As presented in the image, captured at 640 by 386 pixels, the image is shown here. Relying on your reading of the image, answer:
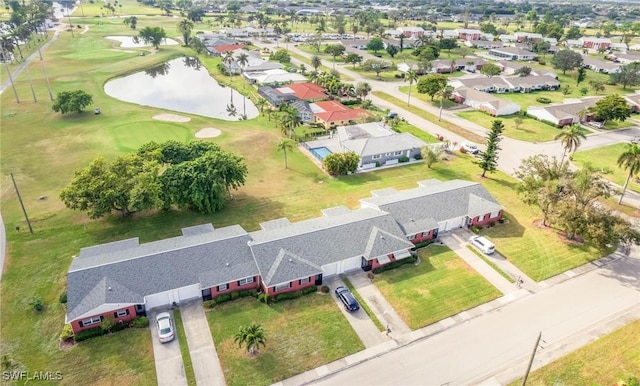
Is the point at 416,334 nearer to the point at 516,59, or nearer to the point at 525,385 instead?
the point at 525,385

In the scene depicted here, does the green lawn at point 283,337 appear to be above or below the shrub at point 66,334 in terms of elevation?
below

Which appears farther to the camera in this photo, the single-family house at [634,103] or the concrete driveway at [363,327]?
the single-family house at [634,103]

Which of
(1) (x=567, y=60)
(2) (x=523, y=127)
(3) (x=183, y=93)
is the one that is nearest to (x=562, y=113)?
(2) (x=523, y=127)

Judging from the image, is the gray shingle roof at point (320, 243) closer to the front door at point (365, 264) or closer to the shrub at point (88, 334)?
the front door at point (365, 264)

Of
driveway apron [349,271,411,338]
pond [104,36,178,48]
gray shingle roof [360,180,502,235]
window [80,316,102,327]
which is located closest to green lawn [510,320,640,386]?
driveway apron [349,271,411,338]

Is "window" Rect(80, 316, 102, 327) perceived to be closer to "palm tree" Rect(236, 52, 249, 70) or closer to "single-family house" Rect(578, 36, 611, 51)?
"palm tree" Rect(236, 52, 249, 70)

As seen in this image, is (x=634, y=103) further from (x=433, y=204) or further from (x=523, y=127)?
(x=433, y=204)

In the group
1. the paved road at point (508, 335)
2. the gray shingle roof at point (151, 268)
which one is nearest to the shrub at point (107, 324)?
the gray shingle roof at point (151, 268)
